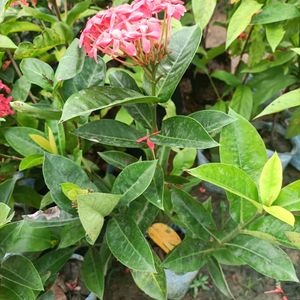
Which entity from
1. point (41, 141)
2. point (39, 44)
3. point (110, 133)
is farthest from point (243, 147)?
point (39, 44)

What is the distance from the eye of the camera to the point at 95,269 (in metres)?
1.17

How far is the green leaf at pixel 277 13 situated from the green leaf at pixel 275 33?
0.05 meters

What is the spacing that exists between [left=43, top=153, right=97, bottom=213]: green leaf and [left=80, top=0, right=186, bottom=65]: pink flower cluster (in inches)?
11.3

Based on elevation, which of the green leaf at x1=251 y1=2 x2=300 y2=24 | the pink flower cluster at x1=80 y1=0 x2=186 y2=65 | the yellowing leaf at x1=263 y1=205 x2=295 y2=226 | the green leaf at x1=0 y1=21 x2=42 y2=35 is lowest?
the yellowing leaf at x1=263 y1=205 x2=295 y2=226

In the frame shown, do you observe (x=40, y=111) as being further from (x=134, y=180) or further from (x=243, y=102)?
(x=243, y=102)

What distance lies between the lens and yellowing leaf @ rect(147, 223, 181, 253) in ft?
4.54

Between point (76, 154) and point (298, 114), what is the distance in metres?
0.85

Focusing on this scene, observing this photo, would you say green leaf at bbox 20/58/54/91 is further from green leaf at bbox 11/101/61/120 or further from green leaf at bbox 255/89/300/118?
Result: green leaf at bbox 255/89/300/118

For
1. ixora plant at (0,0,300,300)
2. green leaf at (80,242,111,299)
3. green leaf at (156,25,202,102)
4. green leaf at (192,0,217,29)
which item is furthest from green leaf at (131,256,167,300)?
green leaf at (192,0,217,29)

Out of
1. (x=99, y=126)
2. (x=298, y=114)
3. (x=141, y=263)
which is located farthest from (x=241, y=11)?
(x=141, y=263)

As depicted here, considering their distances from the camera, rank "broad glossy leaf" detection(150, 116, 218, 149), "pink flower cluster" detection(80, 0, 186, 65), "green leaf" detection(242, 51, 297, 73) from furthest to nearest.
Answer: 1. "green leaf" detection(242, 51, 297, 73)
2. "broad glossy leaf" detection(150, 116, 218, 149)
3. "pink flower cluster" detection(80, 0, 186, 65)

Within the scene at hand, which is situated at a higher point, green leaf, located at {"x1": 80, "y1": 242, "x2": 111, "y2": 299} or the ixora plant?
the ixora plant

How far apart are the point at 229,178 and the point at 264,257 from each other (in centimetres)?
33

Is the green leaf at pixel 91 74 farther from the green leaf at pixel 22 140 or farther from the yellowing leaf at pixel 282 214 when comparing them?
the yellowing leaf at pixel 282 214
